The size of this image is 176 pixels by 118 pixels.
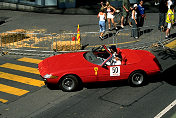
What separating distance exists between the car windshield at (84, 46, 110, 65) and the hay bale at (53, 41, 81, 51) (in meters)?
3.68

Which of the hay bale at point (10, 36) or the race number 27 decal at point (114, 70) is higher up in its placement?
the hay bale at point (10, 36)

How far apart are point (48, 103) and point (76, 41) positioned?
6185 mm

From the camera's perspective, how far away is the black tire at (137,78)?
11.8 meters

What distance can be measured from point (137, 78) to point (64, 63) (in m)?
3.03

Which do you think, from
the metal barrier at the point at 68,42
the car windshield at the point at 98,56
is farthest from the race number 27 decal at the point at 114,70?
the metal barrier at the point at 68,42

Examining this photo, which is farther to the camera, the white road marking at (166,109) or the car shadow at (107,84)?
the car shadow at (107,84)

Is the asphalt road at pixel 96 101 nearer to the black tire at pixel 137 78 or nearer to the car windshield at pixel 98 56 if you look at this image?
the black tire at pixel 137 78

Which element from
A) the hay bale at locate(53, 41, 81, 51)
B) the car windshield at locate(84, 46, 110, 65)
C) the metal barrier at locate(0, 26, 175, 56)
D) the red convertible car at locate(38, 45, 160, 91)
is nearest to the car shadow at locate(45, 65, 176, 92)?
the red convertible car at locate(38, 45, 160, 91)

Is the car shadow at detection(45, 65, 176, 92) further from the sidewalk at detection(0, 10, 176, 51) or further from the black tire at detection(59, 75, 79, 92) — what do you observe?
A: the sidewalk at detection(0, 10, 176, 51)

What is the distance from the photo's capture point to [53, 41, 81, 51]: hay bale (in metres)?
16.2

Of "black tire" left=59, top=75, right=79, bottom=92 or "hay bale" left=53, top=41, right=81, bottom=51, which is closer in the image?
"black tire" left=59, top=75, right=79, bottom=92

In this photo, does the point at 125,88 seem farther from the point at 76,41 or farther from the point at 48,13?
the point at 48,13

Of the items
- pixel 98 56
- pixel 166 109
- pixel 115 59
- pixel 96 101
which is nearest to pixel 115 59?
pixel 115 59

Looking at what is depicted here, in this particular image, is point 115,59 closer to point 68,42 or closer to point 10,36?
point 68,42
